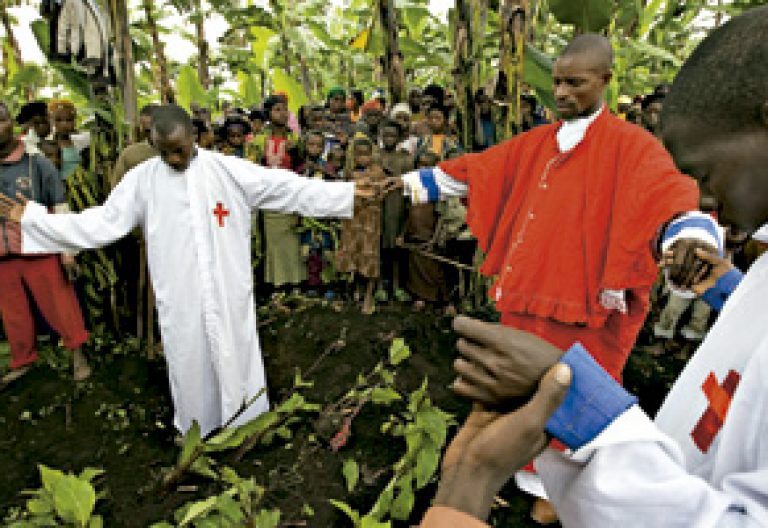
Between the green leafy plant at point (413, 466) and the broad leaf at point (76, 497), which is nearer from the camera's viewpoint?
the broad leaf at point (76, 497)

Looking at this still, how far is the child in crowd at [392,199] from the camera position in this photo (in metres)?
4.59

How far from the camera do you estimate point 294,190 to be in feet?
9.37

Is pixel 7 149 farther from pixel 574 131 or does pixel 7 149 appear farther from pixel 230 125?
pixel 574 131

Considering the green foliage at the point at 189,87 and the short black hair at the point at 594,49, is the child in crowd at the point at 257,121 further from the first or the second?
the short black hair at the point at 594,49

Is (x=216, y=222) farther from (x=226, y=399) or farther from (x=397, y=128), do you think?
(x=397, y=128)

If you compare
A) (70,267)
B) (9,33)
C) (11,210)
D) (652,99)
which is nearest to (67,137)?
(70,267)

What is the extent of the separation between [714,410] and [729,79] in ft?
1.75

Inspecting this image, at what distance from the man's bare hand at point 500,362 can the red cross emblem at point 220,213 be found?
91.2 inches

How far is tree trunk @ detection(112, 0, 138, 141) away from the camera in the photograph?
3688 millimetres

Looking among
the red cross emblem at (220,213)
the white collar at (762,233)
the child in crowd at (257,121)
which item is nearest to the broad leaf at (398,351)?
the red cross emblem at (220,213)

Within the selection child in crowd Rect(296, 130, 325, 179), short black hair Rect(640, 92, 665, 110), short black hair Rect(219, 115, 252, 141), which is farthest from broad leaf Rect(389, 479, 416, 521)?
short black hair Rect(640, 92, 665, 110)

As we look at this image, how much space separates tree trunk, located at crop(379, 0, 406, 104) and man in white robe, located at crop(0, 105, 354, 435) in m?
2.46

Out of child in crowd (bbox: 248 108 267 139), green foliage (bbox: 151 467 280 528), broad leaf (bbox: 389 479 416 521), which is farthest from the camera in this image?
child in crowd (bbox: 248 108 267 139)

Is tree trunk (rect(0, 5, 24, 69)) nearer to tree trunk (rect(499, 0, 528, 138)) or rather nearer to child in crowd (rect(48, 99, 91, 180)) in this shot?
child in crowd (rect(48, 99, 91, 180))
